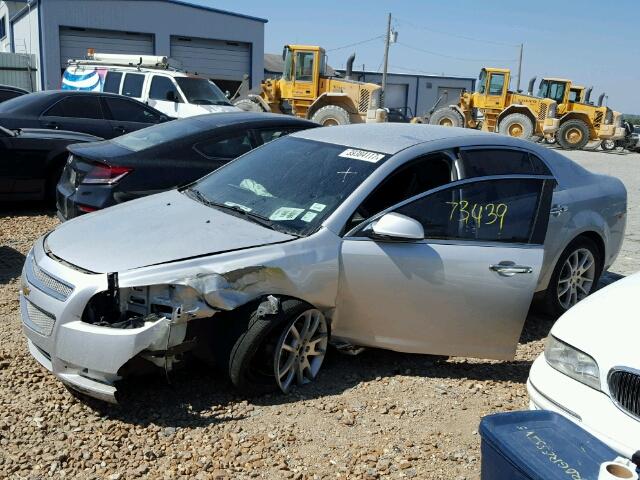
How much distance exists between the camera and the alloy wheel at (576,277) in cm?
522

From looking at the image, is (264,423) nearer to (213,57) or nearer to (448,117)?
(448,117)

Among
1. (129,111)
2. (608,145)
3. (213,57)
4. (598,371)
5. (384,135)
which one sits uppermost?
(213,57)

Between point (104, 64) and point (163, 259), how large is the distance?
15.3 meters

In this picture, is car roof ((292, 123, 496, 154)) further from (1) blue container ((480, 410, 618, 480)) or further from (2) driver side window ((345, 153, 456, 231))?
(1) blue container ((480, 410, 618, 480))

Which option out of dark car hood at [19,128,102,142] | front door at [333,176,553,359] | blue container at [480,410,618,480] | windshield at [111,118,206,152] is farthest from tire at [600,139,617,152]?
blue container at [480,410,618,480]

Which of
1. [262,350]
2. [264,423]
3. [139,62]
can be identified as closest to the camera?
[264,423]

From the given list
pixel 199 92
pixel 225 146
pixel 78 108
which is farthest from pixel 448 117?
pixel 225 146

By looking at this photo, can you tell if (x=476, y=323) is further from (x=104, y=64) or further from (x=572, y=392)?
(x=104, y=64)

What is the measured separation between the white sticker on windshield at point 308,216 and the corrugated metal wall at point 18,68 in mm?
31776

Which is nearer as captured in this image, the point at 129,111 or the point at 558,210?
the point at 558,210

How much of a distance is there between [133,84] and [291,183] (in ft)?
38.1

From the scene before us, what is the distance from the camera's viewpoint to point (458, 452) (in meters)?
3.29

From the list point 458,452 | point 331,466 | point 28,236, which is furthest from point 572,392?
point 28,236

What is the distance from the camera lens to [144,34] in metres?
32.6
